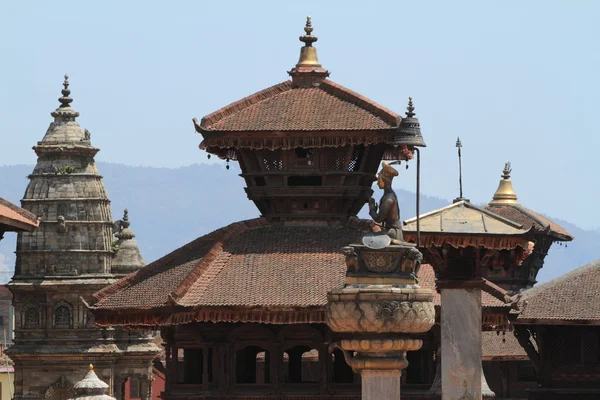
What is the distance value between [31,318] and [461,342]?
57441mm

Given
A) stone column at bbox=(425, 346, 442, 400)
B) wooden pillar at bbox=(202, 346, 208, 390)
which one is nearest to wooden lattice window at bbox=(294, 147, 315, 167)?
wooden pillar at bbox=(202, 346, 208, 390)

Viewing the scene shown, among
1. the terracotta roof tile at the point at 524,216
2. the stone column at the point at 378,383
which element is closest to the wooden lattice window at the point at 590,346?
the terracotta roof tile at the point at 524,216

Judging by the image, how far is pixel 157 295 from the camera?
46.6 meters

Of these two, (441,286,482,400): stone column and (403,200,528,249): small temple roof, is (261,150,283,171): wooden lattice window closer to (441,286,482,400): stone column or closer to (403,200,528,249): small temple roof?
(403,200,528,249): small temple roof

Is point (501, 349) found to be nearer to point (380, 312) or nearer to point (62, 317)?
point (380, 312)

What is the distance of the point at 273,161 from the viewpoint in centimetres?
4875

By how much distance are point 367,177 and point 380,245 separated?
55.8 ft

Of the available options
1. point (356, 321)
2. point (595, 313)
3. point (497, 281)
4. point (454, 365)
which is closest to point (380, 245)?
point (356, 321)

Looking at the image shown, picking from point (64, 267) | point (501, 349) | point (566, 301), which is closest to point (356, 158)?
point (566, 301)

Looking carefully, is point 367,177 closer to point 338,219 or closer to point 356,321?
point 338,219

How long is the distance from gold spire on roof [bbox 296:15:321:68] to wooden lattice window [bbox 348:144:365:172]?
2470 millimetres

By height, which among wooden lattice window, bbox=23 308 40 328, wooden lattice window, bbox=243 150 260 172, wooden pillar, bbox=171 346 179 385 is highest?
wooden lattice window, bbox=243 150 260 172

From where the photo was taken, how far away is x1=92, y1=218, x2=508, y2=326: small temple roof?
45.3 m

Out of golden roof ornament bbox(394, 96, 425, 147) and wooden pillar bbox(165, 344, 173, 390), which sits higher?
golden roof ornament bbox(394, 96, 425, 147)
